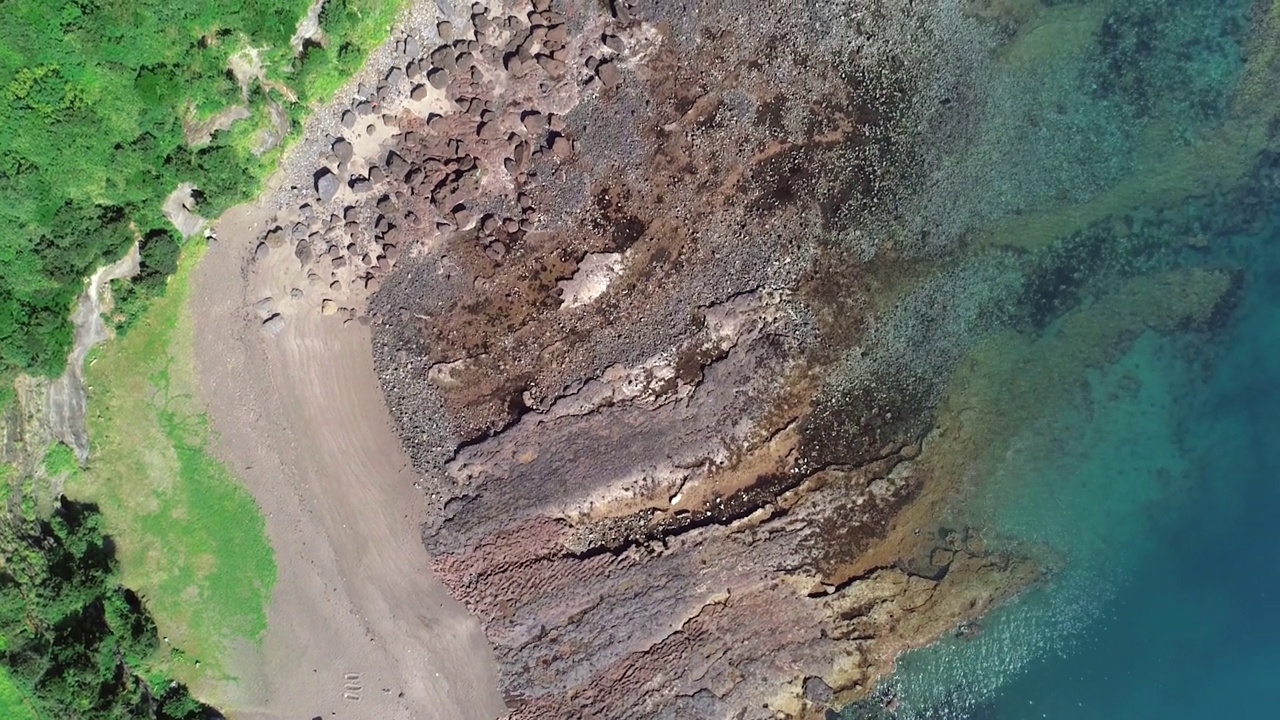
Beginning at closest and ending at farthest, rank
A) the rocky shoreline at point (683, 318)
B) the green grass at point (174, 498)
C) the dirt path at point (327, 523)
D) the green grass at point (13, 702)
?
the green grass at point (13, 702) < the green grass at point (174, 498) < the dirt path at point (327, 523) < the rocky shoreline at point (683, 318)

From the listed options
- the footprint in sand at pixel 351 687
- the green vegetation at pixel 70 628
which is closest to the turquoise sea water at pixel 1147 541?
the footprint in sand at pixel 351 687

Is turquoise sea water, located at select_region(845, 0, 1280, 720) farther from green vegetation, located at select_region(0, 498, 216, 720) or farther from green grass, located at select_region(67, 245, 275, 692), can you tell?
green vegetation, located at select_region(0, 498, 216, 720)

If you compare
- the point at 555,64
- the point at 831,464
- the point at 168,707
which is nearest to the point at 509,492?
the point at 831,464

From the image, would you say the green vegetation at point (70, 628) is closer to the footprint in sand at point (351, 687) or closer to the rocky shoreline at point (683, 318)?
the footprint in sand at point (351, 687)


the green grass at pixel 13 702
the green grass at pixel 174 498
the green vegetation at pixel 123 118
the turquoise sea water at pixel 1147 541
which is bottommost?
the turquoise sea water at pixel 1147 541

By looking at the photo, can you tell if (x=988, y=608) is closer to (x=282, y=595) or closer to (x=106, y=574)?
(x=282, y=595)

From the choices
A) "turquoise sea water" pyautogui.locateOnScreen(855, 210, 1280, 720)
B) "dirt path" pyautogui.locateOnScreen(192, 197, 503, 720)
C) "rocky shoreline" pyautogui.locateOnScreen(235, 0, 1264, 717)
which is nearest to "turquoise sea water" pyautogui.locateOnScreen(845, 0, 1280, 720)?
"turquoise sea water" pyautogui.locateOnScreen(855, 210, 1280, 720)
